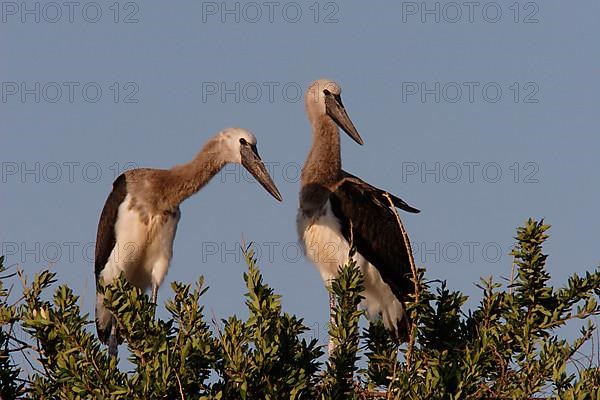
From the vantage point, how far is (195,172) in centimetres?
912

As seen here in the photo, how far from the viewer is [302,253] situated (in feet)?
29.8

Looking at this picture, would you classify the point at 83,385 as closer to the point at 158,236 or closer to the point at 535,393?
the point at 535,393

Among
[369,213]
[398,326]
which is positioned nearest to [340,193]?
[369,213]

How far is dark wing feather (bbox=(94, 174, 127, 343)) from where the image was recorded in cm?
898

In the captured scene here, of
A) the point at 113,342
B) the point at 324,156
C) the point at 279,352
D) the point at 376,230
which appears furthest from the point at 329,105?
the point at 279,352

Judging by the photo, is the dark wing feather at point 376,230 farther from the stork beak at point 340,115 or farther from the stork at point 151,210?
the stork beak at point 340,115

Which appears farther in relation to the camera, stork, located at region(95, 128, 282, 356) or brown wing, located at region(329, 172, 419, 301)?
brown wing, located at region(329, 172, 419, 301)

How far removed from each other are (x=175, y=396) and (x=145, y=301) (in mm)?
570

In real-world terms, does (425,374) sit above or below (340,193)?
below

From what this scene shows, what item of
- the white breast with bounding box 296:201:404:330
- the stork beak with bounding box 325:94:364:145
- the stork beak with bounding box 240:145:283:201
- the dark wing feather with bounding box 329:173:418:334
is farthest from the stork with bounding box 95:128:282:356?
the stork beak with bounding box 325:94:364:145

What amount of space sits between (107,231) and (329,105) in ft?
7.13

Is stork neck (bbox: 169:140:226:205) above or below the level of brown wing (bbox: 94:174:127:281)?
above

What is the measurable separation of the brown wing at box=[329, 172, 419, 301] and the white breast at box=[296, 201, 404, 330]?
6 cm

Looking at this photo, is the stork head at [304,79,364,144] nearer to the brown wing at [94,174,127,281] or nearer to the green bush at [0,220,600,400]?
the brown wing at [94,174,127,281]
